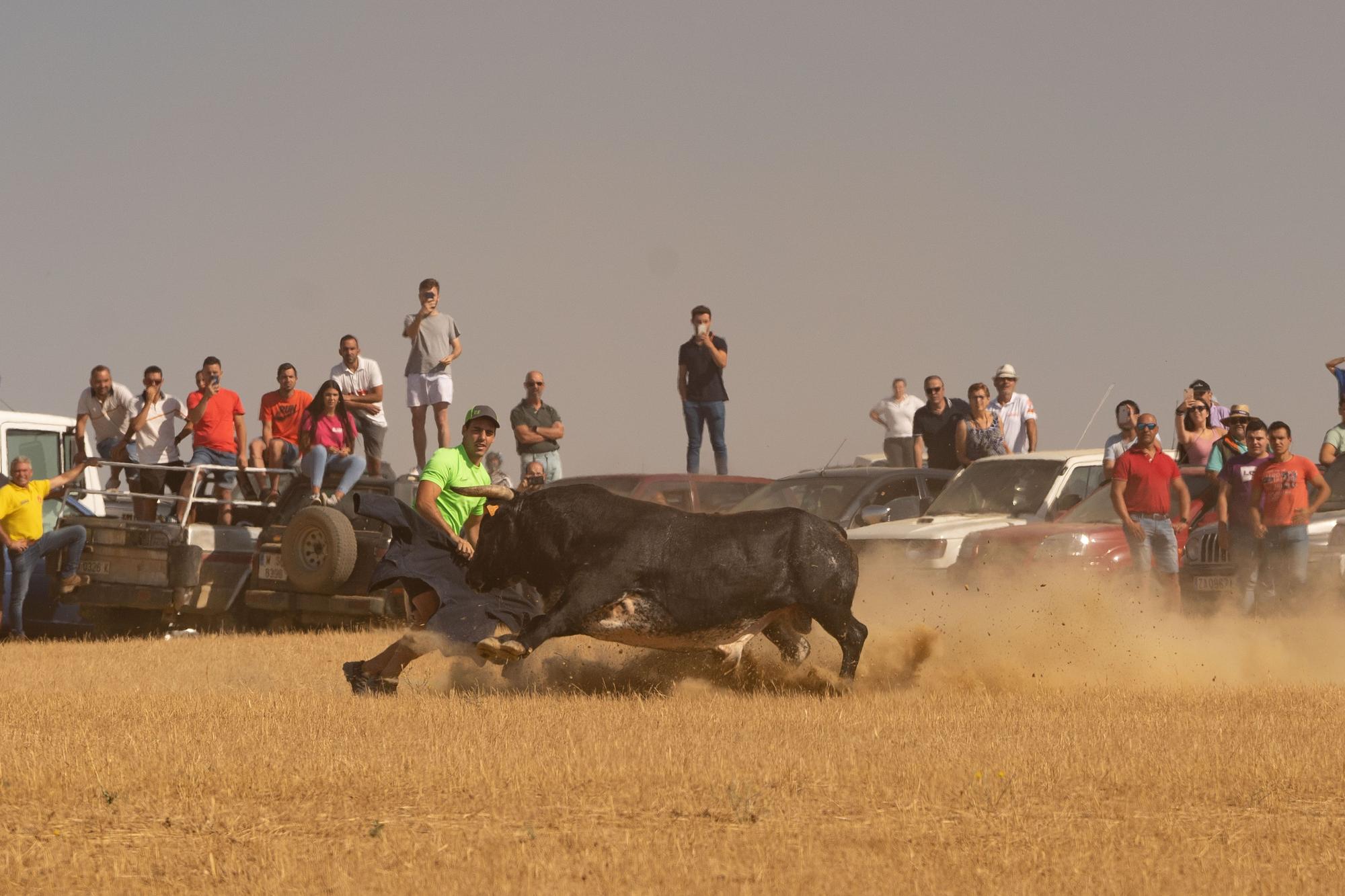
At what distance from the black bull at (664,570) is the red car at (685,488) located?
5.62 m

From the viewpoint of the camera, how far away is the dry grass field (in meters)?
6.72

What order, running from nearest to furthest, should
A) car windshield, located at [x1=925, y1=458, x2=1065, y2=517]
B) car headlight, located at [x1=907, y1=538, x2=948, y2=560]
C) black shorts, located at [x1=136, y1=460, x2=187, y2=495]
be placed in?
car headlight, located at [x1=907, y1=538, x2=948, y2=560] < car windshield, located at [x1=925, y1=458, x2=1065, y2=517] < black shorts, located at [x1=136, y1=460, x2=187, y2=495]

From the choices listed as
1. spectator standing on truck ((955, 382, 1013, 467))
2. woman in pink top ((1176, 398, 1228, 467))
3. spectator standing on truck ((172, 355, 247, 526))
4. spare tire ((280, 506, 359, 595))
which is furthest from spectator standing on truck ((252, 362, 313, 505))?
woman in pink top ((1176, 398, 1228, 467))

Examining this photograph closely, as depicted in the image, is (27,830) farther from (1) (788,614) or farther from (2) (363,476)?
(2) (363,476)

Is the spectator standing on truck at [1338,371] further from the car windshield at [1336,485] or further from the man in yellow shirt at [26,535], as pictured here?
the man in yellow shirt at [26,535]

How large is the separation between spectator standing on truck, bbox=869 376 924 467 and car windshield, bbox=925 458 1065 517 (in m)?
3.47

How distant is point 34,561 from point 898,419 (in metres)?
9.23

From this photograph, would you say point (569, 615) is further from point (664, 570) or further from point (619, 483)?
point (619, 483)

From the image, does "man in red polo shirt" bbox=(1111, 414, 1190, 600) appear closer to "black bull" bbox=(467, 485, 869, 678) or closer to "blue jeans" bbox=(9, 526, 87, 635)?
"black bull" bbox=(467, 485, 869, 678)

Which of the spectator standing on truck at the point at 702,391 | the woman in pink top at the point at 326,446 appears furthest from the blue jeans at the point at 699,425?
the woman in pink top at the point at 326,446

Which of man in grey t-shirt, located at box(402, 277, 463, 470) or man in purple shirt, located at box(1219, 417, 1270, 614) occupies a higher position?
man in grey t-shirt, located at box(402, 277, 463, 470)

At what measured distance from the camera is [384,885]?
21.3ft

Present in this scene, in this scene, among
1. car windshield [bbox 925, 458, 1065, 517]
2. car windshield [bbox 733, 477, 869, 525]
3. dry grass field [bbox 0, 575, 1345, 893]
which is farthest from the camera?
car windshield [bbox 733, 477, 869, 525]

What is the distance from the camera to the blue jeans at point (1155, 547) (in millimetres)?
15945
